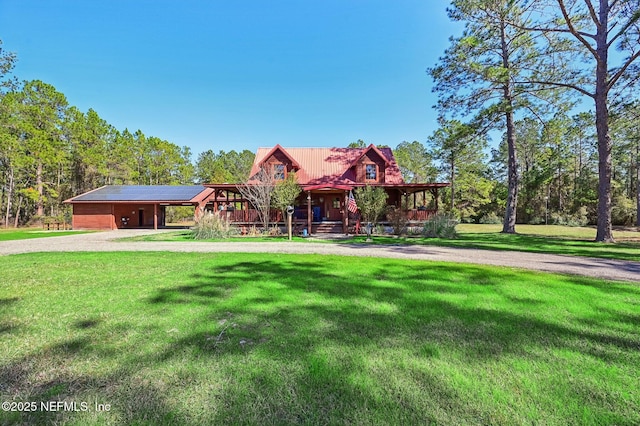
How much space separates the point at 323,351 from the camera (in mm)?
2928

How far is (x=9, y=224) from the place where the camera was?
3150 cm

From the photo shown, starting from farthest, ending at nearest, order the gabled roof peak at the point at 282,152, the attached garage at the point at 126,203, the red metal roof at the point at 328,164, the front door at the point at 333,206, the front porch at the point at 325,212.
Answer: the attached garage at the point at 126,203
the red metal roof at the point at 328,164
the gabled roof peak at the point at 282,152
the front door at the point at 333,206
the front porch at the point at 325,212

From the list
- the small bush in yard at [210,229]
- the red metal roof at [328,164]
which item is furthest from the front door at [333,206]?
the small bush in yard at [210,229]

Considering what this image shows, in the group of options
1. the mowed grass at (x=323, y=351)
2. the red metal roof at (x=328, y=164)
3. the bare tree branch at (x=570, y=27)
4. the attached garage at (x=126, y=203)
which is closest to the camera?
the mowed grass at (x=323, y=351)

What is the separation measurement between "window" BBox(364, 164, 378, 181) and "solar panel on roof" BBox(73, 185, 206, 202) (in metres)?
17.3

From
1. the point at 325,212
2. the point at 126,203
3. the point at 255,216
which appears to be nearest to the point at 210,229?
the point at 255,216

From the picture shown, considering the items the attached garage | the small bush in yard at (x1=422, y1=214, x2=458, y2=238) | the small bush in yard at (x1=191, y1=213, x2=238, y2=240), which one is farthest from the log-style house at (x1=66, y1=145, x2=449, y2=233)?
the small bush in yard at (x1=422, y1=214, x2=458, y2=238)

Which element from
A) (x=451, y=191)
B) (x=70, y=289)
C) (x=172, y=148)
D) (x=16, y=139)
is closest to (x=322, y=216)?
(x=70, y=289)

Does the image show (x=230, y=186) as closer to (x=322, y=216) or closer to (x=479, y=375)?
(x=322, y=216)

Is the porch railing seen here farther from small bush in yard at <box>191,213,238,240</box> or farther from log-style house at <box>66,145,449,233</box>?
small bush in yard at <box>191,213,238,240</box>

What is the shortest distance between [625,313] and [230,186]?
20.1 metres

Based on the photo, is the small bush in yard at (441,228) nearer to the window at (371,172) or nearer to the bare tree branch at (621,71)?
the window at (371,172)

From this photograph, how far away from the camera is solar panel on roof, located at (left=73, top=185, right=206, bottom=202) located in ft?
87.2

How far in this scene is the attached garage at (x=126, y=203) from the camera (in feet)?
86.3
